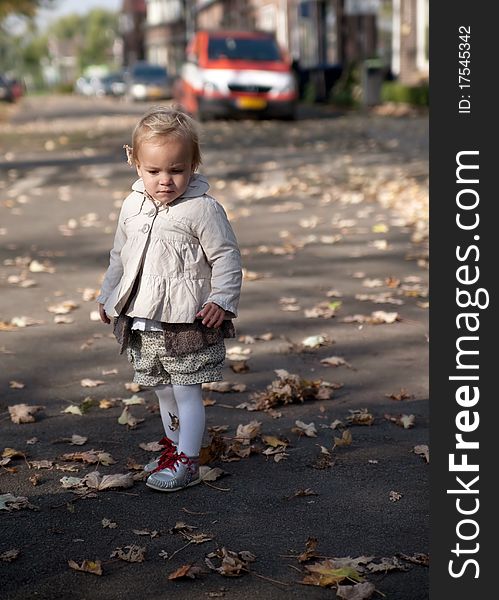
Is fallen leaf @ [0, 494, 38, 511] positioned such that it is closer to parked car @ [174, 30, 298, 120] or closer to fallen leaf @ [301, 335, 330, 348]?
fallen leaf @ [301, 335, 330, 348]

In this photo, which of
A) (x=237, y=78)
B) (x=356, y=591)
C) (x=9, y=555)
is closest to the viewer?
(x=356, y=591)

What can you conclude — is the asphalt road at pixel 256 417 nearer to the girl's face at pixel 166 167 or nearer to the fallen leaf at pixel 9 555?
the fallen leaf at pixel 9 555

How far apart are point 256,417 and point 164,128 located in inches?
61.3

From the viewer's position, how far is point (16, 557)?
3.22 metres

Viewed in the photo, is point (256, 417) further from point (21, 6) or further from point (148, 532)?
point (21, 6)

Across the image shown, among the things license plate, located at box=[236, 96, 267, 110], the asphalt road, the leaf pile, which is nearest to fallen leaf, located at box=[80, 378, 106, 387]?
the asphalt road

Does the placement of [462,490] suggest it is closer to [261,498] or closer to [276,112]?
[261,498]

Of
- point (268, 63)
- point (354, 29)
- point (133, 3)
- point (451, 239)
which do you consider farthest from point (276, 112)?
point (133, 3)

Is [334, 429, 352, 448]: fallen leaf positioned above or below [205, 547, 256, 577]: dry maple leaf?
below

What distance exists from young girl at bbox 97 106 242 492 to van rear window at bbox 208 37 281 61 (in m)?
20.5

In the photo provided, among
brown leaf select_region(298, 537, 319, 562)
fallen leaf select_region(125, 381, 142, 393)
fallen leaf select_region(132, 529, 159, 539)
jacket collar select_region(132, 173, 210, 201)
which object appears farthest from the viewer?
fallen leaf select_region(125, 381, 142, 393)

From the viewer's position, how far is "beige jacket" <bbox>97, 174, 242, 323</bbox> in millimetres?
3688

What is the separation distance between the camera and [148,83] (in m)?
44.4

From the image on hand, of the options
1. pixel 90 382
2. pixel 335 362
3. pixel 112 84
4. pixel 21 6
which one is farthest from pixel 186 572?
pixel 112 84
